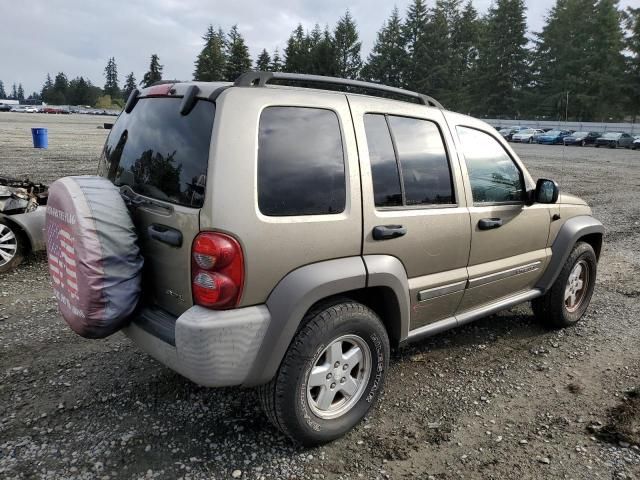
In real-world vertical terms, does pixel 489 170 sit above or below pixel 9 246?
above

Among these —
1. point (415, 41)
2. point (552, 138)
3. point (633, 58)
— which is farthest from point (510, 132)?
point (415, 41)

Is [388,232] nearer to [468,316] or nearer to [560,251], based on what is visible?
[468,316]

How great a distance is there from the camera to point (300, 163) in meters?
2.56

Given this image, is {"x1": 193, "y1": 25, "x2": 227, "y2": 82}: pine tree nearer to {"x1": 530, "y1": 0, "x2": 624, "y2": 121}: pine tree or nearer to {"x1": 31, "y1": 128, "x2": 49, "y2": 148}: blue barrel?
{"x1": 530, "y1": 0, "x2": 624, "y2": 121}: pine tree

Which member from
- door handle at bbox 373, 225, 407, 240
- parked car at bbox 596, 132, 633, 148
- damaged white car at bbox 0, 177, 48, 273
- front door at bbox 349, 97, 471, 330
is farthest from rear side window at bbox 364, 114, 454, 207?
parked car at bbox 596, 132, 633, 148

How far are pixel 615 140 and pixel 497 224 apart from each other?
41.9 meters

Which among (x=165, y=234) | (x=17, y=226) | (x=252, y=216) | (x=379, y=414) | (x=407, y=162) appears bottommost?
(x=379, y=414)

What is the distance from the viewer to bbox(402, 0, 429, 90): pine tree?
255ft

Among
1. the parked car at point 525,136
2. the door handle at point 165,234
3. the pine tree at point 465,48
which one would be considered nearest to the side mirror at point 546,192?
the door handle at point 165,234

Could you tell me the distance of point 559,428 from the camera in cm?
303

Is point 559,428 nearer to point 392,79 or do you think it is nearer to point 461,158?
point 461,158

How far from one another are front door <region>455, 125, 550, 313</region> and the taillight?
5.83ft

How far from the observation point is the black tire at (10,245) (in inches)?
219

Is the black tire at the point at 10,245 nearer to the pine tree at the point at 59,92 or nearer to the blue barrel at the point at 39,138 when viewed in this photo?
the blue barrel at the point at 39,138
